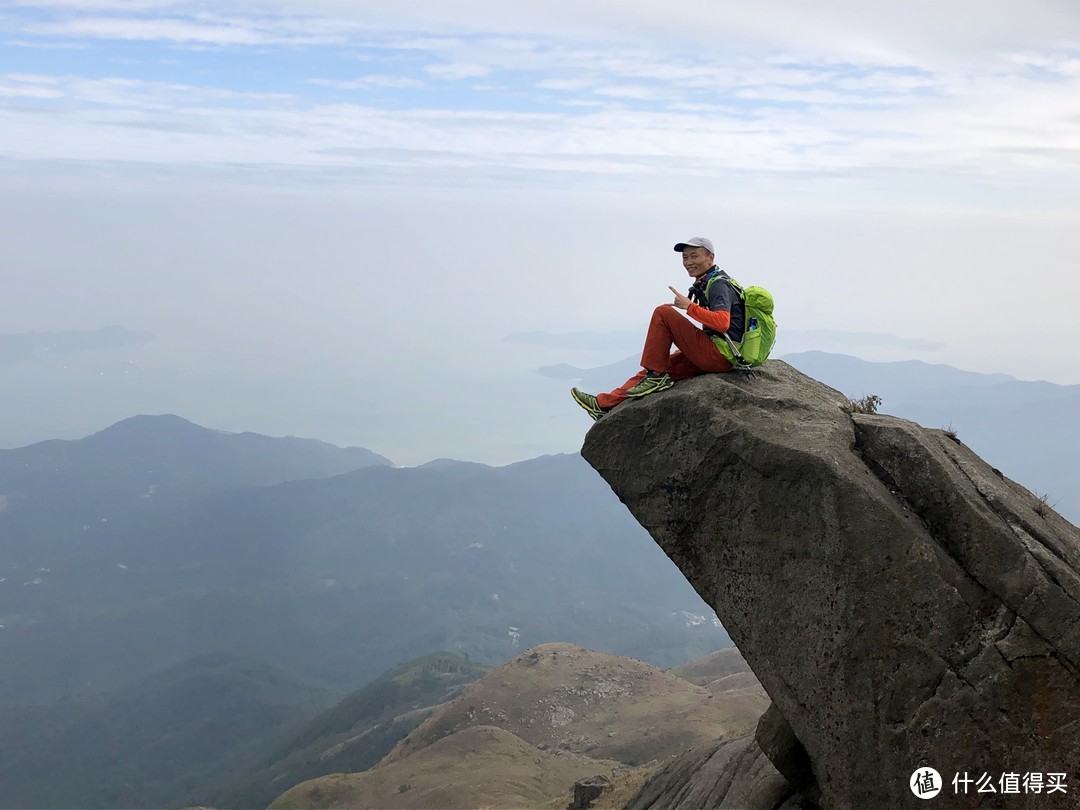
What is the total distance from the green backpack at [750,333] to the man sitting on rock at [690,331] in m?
0.15

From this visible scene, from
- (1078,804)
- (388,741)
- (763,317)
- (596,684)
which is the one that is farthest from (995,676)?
(388,741)

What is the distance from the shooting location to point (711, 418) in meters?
18.6

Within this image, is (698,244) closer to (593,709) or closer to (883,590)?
(883,590)

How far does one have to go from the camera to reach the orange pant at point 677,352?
1966 centimetres

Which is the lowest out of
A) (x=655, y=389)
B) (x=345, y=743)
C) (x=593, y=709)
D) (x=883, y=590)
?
(x=345, y=743)

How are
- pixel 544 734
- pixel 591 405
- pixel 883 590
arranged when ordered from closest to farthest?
pixel 883 590, pixel 591 405, pixel 544 734

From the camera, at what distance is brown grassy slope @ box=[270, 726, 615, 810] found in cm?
5628

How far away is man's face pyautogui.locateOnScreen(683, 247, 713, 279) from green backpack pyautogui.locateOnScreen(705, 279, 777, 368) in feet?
2.91

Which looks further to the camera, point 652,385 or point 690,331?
point 652,385

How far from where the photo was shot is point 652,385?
66.2 feet

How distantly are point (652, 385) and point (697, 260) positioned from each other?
314cm

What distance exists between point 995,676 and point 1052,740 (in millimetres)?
1638

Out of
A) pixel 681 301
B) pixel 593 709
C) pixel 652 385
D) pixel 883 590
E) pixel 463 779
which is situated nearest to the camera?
pixel 883 590

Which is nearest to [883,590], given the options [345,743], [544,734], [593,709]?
[544,734]
